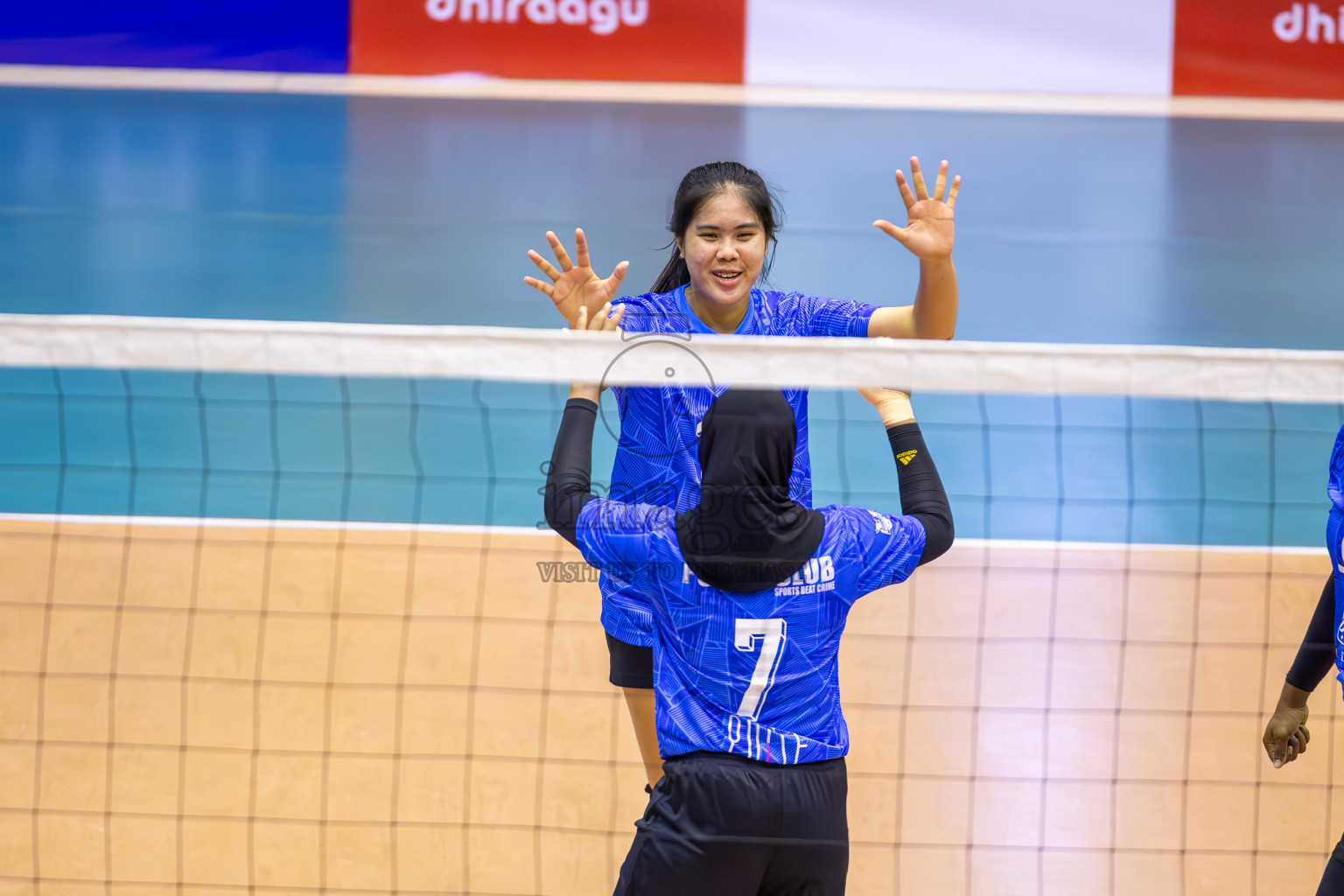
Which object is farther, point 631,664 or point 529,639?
point 529,639

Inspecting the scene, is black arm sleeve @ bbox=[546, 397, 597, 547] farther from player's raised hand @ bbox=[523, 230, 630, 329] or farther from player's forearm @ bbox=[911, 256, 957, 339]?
player's forearm @ bbox=[911, 256, 957, 339]

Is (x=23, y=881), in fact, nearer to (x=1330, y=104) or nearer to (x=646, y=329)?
(x=646, y=329)

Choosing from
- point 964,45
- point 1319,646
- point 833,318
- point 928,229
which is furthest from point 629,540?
point 964,45

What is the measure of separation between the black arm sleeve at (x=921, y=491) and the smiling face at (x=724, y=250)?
575 millimetres

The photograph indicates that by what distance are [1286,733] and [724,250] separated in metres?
1.75

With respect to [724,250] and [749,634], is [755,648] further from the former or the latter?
[724,250]

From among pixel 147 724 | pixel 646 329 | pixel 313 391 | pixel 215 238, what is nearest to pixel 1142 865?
pixel 646 329

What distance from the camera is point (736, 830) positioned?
7.30 feet

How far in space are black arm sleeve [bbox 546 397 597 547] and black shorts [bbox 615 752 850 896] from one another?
0.48 m

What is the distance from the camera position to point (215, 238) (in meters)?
9.40

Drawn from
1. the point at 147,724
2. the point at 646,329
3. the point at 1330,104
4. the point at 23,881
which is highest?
the point at 1330,104

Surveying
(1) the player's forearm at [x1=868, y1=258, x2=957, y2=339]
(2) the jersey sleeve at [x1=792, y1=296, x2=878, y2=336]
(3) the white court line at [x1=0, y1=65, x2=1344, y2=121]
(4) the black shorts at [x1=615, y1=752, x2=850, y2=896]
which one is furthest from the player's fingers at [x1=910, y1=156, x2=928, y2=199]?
(3) the white court line at [x1=0, y1=65, x2=1344, y2=121]

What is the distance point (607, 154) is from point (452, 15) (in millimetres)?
3431

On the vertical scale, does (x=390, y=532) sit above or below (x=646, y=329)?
below
